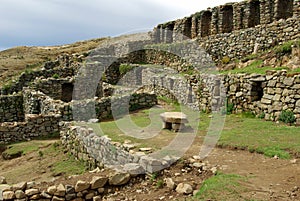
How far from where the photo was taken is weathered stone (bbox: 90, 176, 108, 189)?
791 centimetres

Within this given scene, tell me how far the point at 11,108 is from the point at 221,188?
15.7m

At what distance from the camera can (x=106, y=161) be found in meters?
9.53

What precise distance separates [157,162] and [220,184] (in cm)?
A: 163

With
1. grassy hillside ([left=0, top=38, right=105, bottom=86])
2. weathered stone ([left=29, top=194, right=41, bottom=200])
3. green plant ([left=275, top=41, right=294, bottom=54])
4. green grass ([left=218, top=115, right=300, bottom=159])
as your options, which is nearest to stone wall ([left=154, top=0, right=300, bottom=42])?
green plant ([left=275, top=41, right=294, bottom=54])

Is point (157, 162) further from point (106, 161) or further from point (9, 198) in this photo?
point (9, 198)

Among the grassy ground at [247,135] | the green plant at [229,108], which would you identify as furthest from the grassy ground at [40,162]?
the green plant at [229,108]

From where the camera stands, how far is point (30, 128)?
567 inches

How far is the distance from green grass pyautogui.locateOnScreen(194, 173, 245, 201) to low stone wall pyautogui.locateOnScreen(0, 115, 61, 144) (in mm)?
9012

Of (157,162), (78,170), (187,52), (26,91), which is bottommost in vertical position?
(78,170)

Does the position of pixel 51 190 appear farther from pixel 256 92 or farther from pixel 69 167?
pixel 256 92

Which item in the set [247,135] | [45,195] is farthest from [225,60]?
[45,195]

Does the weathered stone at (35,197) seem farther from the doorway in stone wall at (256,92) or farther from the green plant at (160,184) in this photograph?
the doorway in stone wall at (256,92)

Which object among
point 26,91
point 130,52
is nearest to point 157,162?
point 26,91

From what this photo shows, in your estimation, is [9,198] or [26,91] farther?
[26,91]
